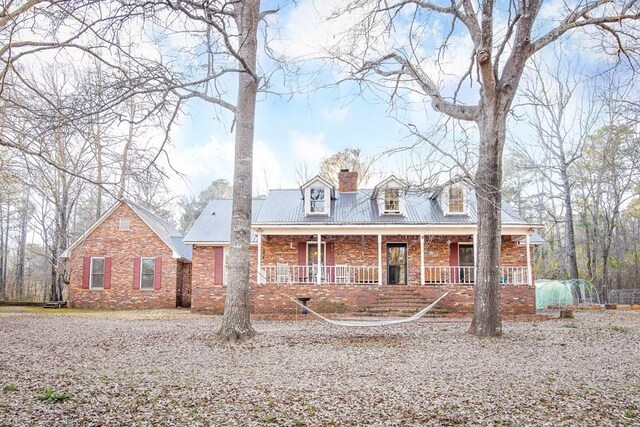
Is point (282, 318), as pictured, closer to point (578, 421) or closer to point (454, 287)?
point (454, 287)

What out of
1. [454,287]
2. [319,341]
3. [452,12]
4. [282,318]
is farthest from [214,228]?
[452,12]

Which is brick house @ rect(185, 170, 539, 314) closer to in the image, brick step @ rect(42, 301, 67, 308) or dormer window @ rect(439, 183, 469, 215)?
dormer window @ rect(439, 183, 469, 215)

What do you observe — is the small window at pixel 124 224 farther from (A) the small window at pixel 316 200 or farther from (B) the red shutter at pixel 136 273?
(A) the small window at pixel 316 200

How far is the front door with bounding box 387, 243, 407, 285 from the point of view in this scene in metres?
17.9

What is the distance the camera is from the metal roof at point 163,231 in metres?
19.5

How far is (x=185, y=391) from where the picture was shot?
4480 millimetres

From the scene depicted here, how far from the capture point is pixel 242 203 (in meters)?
8.71

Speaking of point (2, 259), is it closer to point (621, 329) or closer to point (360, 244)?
point (360, 244)

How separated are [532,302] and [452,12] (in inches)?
390

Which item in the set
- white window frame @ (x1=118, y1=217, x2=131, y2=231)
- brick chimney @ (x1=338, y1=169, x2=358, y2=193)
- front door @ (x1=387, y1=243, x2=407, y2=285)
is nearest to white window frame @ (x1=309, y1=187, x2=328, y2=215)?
brick chimney @ (x1=338, y1=169, x2=358, y2=193)

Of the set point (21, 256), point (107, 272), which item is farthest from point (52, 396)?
point (21, 256)

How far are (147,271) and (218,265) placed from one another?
11.5 ft

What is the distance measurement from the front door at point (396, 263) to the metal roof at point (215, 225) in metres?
5.27

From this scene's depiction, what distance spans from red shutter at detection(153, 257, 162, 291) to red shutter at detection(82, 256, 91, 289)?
2.83m
